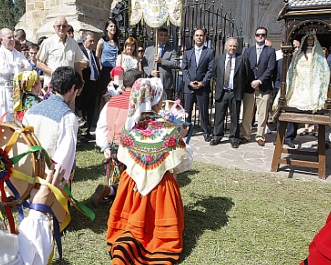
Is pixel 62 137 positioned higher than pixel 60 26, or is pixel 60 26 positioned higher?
pixel 60 26

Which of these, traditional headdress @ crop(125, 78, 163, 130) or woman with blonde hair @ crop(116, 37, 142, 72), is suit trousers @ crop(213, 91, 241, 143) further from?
traditional headdress @ crop(125, 78, 163, 130)

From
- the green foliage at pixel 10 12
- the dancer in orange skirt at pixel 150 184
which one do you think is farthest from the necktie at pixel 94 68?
the green foliage at pixel 10 12

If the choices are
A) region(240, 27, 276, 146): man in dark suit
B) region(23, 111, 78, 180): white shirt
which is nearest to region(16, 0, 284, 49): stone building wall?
region(240, 27, 276, 146): man in dark suit

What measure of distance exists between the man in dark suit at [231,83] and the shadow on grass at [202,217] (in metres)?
2.77

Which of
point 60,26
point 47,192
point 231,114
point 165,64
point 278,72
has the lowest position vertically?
point 231,114

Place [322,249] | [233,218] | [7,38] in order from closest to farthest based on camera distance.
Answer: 1. [322,249]
2. [233,218]
3. [7,38]

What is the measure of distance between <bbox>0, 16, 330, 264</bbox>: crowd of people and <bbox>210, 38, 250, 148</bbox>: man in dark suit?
2 centimetres

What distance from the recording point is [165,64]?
712 cm

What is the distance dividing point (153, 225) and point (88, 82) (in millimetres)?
4512

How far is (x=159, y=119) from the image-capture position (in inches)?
122

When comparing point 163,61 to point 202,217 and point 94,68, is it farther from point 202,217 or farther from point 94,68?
point 202,217

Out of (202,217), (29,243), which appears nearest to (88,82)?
(202,217)

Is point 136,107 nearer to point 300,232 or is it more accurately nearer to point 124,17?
point 300,232

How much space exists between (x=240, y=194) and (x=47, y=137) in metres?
2.60
